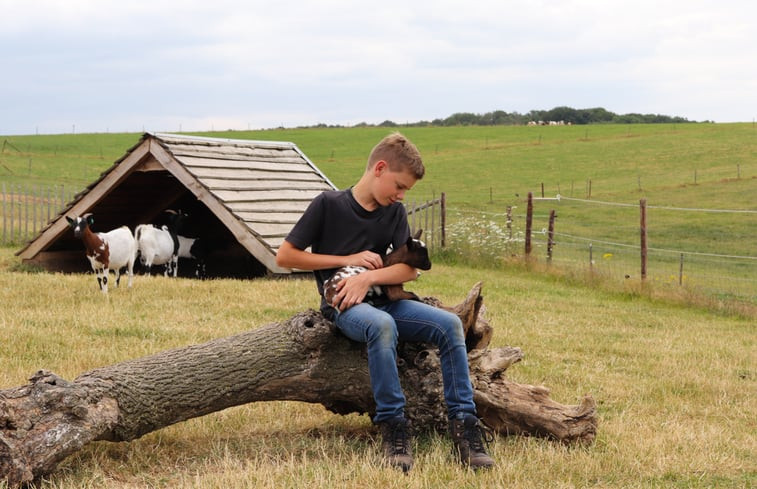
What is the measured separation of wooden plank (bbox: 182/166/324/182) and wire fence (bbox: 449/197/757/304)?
405 centimetres

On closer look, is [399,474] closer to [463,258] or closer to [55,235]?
[55,235]

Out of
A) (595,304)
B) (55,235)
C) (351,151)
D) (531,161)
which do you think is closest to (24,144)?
(351,151)

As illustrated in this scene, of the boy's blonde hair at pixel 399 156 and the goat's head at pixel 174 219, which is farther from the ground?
the boy's blonde hair at pixel 399 156

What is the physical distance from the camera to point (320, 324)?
501 centimetres

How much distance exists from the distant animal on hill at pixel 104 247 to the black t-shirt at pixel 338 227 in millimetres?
6819

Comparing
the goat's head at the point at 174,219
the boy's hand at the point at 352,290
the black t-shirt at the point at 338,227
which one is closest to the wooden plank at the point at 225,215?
the goat's head at the point at 174,219

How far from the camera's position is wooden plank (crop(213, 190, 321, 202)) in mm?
12984

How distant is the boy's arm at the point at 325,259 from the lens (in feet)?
15.9

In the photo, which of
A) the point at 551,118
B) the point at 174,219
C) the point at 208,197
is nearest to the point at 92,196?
the point at 174,219

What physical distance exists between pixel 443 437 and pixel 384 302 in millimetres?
947

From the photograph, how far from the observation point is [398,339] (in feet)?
16.6

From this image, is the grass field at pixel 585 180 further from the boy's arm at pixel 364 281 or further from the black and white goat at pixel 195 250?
the boy's arm at pixel 364 281

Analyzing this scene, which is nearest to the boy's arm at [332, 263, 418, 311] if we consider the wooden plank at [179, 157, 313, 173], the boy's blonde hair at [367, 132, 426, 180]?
the boy's blonde hair at [367, 132, 426, 180]

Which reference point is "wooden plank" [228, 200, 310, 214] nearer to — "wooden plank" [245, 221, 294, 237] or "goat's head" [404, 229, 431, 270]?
"wooden plank" [245, 221, 294, 237]
